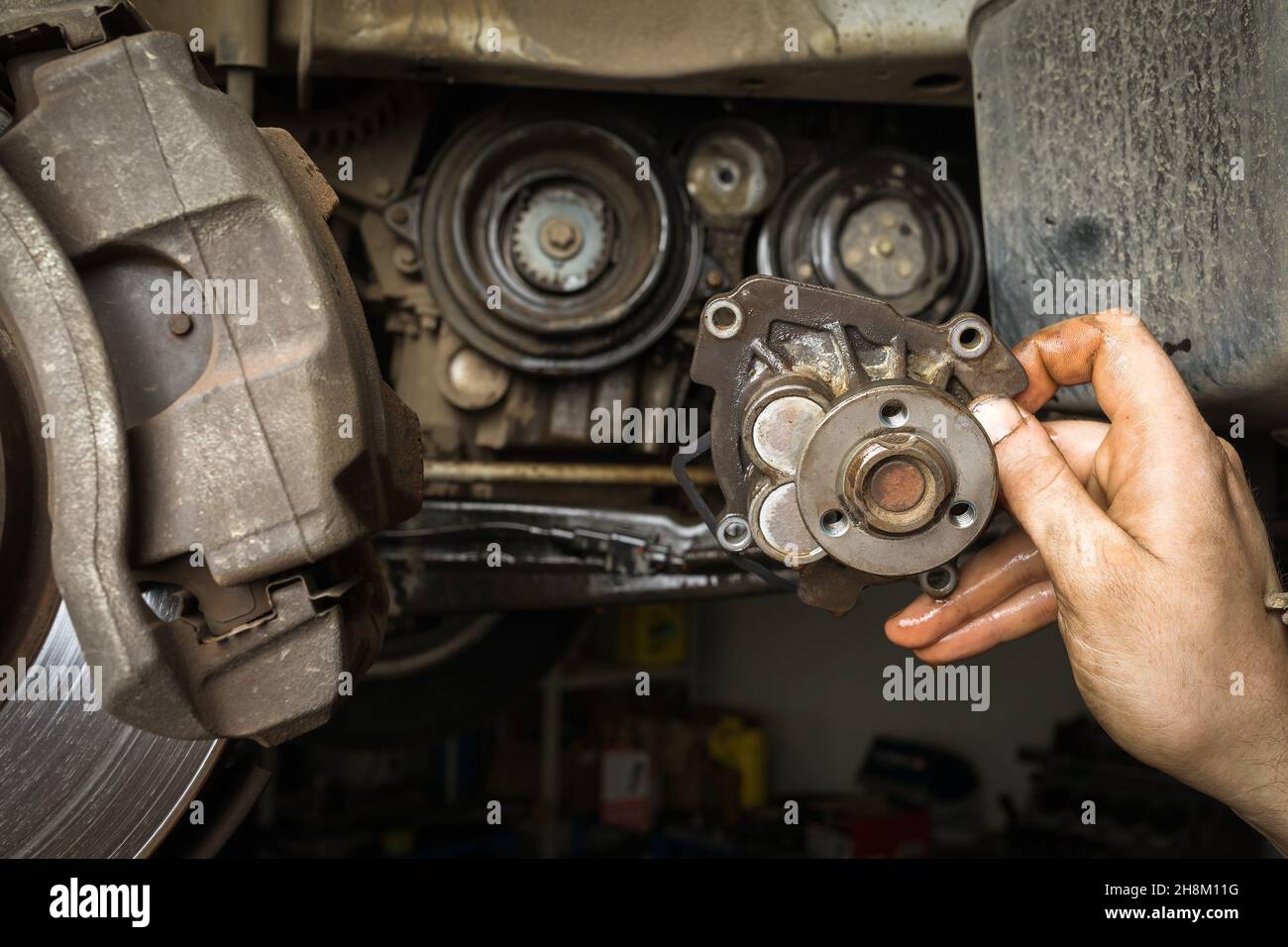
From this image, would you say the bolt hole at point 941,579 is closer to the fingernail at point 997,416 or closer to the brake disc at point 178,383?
the fingernail at point 997,416

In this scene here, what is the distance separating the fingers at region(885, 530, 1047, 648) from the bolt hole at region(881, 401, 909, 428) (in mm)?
187

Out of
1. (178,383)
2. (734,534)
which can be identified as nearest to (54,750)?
(178,383)

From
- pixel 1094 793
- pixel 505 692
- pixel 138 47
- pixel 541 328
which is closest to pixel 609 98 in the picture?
pixel 541 328

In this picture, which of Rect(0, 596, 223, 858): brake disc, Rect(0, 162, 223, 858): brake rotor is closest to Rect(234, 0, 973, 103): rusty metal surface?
Rect(0, 162, 223, 858): brake rotor

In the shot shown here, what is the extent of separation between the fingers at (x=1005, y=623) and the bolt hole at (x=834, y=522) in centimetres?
19

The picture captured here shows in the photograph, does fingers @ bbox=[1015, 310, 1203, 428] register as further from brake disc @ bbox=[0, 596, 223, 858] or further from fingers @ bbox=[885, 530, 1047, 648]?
brake disc @ bbox=[0, 596, 223, 858]

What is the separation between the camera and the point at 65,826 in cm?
77

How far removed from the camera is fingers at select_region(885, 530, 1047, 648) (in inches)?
34.3

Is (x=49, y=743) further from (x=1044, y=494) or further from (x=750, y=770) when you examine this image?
(x=750, y=770)

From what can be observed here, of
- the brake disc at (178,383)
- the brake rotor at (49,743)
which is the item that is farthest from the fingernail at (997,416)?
the brake rotor at (49,743)

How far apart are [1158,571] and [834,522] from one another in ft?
0.69

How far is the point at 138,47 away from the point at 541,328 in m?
0.66

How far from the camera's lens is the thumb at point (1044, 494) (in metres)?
0.72
